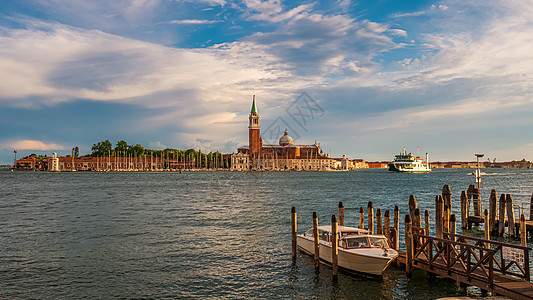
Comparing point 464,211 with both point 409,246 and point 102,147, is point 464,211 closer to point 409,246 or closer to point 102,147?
point 409,246

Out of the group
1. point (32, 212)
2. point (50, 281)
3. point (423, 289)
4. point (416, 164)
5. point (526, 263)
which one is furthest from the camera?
point (416, 164)

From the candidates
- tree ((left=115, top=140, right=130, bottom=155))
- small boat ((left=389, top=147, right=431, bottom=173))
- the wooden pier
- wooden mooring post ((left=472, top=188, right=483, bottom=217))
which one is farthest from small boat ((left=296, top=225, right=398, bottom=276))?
tree ((left=115, top=140, right=130, bottom=155))

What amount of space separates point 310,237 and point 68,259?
35.6 ft

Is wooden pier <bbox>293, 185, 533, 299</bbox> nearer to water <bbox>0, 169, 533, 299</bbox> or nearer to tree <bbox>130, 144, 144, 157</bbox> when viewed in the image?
water <bbox>0, 169, 533, 299</bbox>

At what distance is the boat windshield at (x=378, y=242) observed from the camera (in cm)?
1600

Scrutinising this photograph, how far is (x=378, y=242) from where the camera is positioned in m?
16.1

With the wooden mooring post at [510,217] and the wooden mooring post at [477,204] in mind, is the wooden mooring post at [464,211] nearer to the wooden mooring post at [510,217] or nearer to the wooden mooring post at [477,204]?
the wooden mooring post at [477,204]

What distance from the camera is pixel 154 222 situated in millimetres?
30656

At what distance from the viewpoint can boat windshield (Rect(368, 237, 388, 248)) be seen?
16.0 m

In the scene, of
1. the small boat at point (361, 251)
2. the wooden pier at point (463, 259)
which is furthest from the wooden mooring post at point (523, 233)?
the small boat at point (361, 251)

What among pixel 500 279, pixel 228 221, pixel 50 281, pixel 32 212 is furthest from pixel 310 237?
pixel 32 212

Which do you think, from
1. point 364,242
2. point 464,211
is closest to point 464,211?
point 464,211

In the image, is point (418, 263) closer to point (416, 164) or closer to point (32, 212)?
point (32, 212)

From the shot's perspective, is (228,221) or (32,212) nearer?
(228,221)
